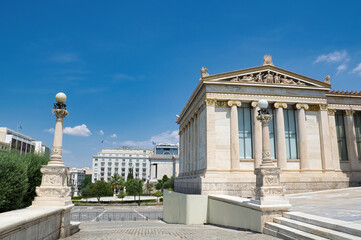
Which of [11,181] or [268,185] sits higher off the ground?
[11,181]

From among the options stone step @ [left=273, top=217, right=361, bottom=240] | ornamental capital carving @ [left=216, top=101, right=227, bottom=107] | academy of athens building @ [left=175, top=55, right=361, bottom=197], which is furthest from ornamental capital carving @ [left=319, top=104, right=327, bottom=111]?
stone step @ [left=273, top=217, right=361, bottom=240]

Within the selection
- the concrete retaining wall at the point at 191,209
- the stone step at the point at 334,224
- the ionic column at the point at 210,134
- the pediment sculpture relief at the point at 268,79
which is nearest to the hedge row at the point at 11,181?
the stone step at the point at 334,224

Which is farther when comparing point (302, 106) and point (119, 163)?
point (119, 163)

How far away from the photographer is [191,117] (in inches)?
1361

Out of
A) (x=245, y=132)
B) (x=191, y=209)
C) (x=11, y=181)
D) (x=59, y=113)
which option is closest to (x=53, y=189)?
(x=11, y=181)

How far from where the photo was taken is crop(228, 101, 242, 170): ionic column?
2652 centimetres

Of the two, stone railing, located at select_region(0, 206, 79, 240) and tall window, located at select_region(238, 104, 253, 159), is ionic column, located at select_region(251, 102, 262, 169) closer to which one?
tall window, located at select_region(238, 104, 253, 159)

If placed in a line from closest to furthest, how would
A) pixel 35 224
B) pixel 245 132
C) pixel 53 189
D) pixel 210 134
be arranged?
pixel 35 224
pixel 53 189
pixel 210 134
pixel 245 132

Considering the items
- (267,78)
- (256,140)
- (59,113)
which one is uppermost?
(267,78)

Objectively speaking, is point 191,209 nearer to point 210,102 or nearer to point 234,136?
point 234,136

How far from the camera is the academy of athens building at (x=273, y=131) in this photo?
26531 millimetres

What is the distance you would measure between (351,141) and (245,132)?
12385 millimetres

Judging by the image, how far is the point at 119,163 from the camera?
573 ft

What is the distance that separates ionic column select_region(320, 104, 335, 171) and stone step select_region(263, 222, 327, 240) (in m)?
18.9
